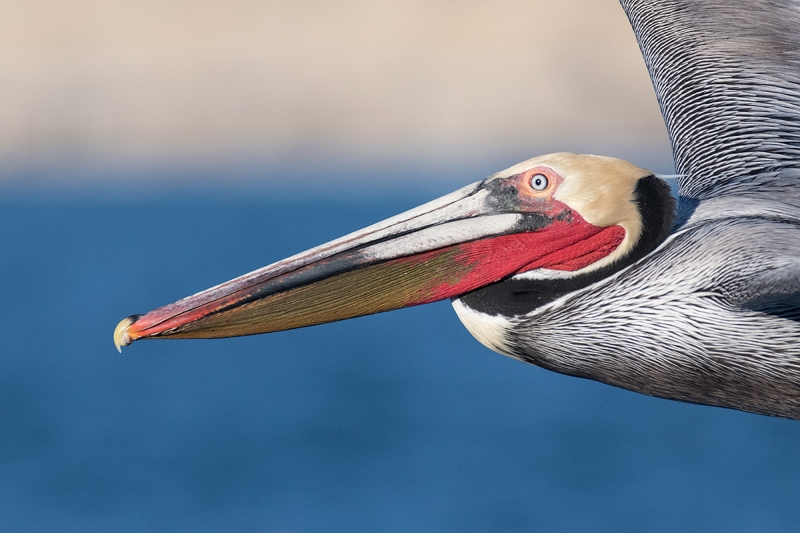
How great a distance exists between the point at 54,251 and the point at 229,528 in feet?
48.1

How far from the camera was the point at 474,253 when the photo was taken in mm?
4277

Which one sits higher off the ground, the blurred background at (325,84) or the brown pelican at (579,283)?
the blurred background at (325,84)

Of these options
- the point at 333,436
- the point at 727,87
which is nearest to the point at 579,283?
the point at 727,87

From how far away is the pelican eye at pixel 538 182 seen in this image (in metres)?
4.29

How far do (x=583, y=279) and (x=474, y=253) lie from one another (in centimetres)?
43

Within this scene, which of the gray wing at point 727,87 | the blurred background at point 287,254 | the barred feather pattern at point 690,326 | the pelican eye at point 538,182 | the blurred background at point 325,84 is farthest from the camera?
the blurred background at point 325,84

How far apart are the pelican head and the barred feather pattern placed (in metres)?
0.10

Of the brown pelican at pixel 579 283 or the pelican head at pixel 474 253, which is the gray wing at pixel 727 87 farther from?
the pelican head at pixel 474 253

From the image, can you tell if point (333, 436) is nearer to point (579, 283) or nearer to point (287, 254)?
point (287, 254)

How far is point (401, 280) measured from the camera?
4254 mm

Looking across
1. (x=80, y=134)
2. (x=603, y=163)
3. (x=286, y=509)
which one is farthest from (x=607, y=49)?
(x=603, y=163)

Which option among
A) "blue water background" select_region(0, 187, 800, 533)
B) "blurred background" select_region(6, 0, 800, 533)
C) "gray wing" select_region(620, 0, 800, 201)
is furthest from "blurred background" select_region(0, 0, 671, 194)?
"gray wing" select_region(620, 0, 800, 201)

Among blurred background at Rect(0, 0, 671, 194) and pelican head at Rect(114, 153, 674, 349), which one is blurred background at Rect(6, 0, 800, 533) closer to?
blurred background at Rect(0, 0, 671, 194)

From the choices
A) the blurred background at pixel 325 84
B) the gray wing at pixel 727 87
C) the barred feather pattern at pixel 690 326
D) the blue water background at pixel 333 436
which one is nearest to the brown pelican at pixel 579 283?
the barred feather pattern at pixel 690 326
